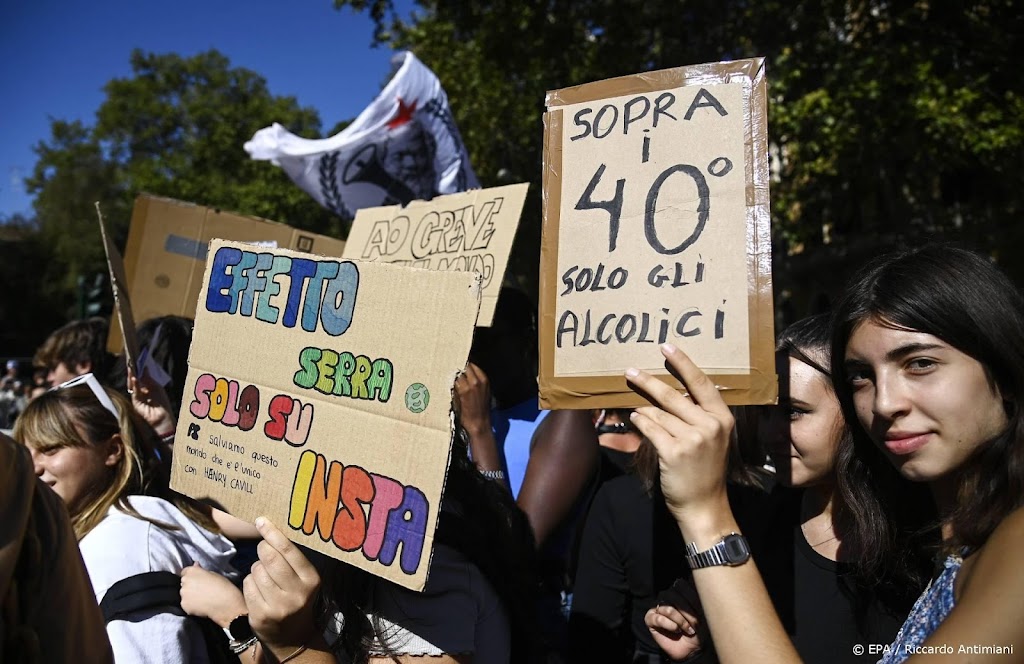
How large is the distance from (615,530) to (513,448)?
63 cm

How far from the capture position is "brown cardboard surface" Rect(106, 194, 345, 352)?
4.20 m

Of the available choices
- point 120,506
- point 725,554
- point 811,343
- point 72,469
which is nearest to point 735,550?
point 725,554

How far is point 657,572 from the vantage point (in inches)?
90.4

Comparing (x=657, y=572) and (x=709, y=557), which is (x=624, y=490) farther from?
(x=709, y=557)

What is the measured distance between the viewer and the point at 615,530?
2387 millimetres

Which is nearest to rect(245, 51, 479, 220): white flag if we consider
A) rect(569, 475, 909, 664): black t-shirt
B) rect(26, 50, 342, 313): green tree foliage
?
rect(569, 475, 909, 664): black t-shirt

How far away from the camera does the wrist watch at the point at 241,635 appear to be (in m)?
1.75

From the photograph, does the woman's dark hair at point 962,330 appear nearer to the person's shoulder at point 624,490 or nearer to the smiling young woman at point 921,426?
the smiling young woman at point 921,426

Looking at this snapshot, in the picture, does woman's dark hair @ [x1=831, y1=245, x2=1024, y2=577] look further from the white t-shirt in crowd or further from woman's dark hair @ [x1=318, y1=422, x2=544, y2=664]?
the white t-shirt in crowd

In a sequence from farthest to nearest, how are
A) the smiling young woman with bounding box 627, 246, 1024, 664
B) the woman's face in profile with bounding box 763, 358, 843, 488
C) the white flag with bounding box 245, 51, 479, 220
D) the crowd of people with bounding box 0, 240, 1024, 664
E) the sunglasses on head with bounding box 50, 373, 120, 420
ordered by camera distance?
the white flag with bounding box 245, 51, 479, 220
the sunglasses on head with bounding box 50, 373, 120, 420
the woman's face in profile with bounding box 763, 358, 843, 488
the smiling young woman with bounding box 627, 246, 1024, 664
the crowd of people with bounding box 0, 240, 1024, 664

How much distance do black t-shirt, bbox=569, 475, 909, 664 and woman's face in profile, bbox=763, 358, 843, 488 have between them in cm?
15

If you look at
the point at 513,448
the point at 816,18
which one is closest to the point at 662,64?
the point at 816,18

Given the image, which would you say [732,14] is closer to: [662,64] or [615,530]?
[662,64]

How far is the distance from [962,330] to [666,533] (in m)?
1.11
